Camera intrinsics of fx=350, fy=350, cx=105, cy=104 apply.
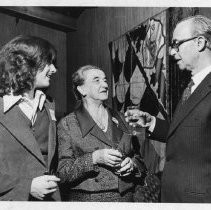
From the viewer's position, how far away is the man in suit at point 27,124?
836mm

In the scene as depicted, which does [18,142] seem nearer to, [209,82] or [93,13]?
[209,82]

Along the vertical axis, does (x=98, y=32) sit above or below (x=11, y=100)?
above

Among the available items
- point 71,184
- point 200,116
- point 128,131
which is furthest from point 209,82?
point 71,184

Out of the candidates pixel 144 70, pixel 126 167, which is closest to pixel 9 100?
pixel 126 167

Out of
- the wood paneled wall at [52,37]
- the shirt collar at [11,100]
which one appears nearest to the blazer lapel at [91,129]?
the shirt collar at [11,100]

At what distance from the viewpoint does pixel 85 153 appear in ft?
3.06

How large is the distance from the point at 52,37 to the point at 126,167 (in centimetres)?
56

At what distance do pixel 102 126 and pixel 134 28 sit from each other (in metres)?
0.51

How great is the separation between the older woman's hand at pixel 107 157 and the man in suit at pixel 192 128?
13cm

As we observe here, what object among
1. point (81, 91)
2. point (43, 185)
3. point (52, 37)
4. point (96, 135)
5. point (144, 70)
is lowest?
point (43, 185)

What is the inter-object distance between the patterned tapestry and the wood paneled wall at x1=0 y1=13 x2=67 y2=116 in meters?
0.24

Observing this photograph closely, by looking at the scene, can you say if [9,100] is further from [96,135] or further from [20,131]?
[96,135]

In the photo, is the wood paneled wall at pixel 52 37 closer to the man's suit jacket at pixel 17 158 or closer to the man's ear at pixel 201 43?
the man's suit jacket at pixel 17 158

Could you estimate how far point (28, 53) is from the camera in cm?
88
